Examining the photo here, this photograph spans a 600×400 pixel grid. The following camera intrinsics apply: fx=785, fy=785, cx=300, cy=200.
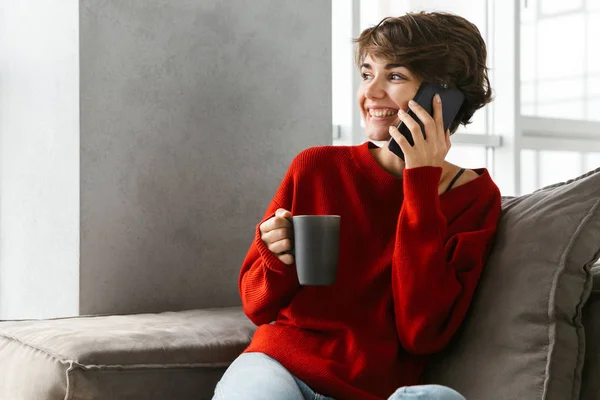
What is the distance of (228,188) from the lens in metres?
2.03

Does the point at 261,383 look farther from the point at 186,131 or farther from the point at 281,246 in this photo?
the point at 186,131

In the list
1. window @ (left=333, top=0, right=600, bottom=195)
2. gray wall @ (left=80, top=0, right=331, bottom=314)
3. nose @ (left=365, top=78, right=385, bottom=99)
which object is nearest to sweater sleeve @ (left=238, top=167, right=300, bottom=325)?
nose @ (left=365, top=78, right=385, bottom=99)

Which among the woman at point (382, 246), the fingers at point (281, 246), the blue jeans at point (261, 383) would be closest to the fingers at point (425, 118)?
the woman at point (382, 246)

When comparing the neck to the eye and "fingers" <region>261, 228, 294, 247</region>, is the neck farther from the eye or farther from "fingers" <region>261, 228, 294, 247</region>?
"fingers" <region>261, 228, 294, 247</region>

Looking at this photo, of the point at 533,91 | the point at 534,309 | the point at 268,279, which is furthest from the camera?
the point at 533,91

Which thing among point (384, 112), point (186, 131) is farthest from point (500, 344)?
point (186, 131)

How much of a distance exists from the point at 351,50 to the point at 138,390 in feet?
5.38

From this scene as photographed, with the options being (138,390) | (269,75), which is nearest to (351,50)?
(269,75)

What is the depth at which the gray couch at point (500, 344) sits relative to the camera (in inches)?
50.4

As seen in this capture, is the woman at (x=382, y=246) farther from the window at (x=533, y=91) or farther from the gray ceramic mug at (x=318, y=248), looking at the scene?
the window at (x=533, y=91)

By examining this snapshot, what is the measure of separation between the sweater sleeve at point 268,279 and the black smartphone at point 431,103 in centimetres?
23

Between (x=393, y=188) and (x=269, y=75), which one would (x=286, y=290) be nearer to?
(x=393, y=188)

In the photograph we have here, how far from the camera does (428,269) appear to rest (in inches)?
53.7

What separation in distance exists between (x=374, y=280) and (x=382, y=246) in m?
0.07
